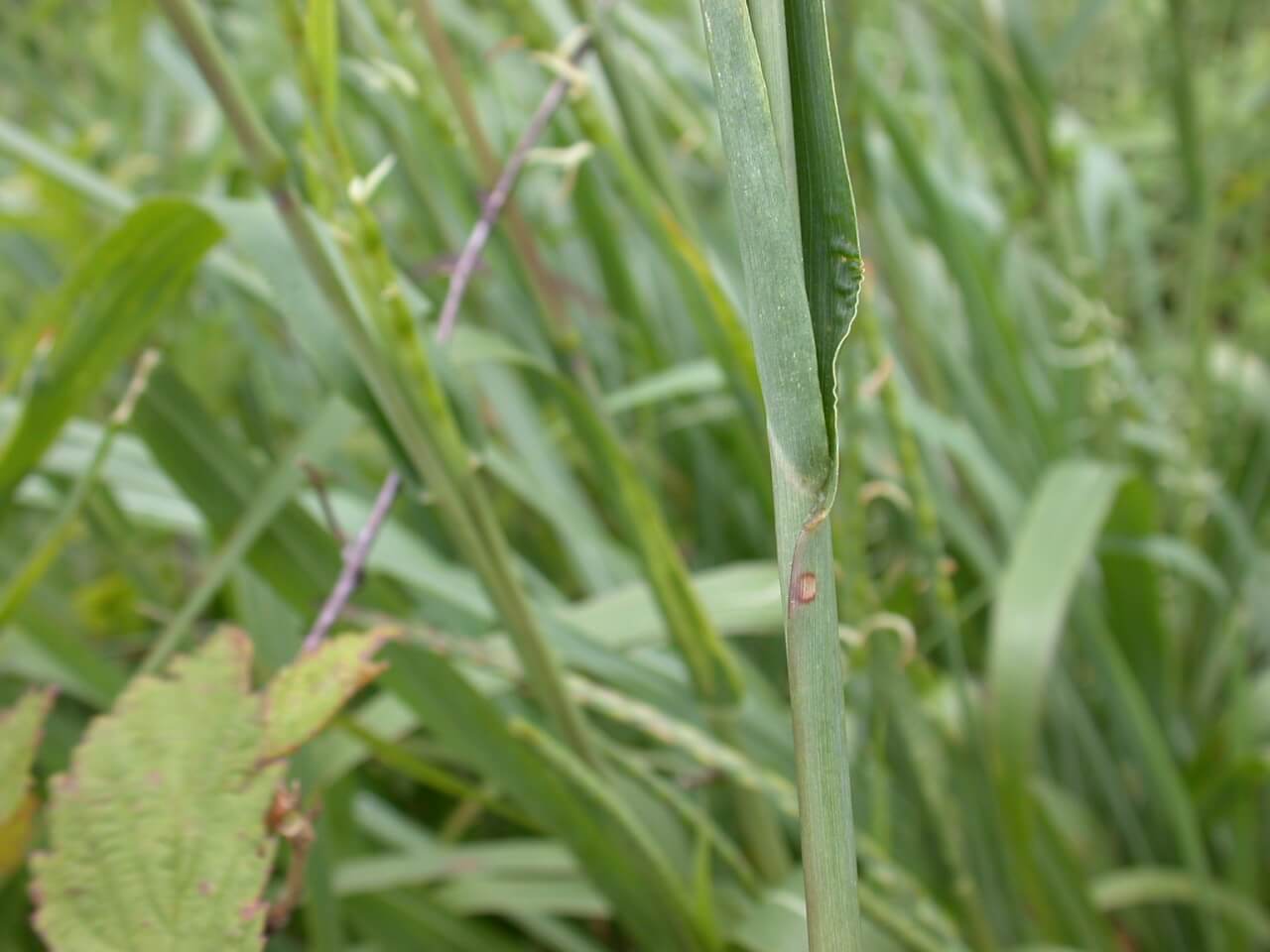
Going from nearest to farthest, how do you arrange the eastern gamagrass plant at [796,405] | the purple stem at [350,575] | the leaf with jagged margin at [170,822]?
the eastern gamagrass plant at [796,405] < the leaf with jagged margin at [170,822] < the purple stem at [350,575]

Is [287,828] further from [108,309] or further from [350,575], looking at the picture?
[108,309]

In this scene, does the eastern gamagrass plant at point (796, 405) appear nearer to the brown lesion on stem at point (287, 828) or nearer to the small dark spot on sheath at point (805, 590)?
the small dark spot on sheath at point (805, 590)

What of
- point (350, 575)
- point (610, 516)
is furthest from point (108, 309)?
point (610, 516)

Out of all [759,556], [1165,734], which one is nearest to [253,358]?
[759,556]

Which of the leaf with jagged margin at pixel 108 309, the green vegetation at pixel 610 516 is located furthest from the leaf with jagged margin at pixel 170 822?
the leaf with jagged margin at pixel 108 309

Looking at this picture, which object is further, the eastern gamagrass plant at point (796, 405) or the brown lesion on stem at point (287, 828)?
the brown lesion on stem at point (287, 828)

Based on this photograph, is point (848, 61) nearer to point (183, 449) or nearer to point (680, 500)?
point (183, 449)

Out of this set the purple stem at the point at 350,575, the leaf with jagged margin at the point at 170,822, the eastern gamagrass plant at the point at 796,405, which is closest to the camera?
the eastern gamagrass plant at the point at 796,405
